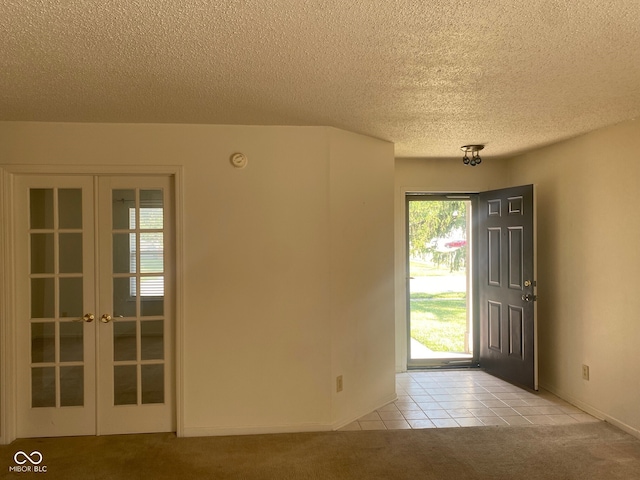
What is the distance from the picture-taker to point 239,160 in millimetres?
3369

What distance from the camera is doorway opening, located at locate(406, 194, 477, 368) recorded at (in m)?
5.19

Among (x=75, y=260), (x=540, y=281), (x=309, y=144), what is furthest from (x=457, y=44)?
(x=540, y=281)

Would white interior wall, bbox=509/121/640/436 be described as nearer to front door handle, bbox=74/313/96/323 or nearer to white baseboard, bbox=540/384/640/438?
white baseboard, bbox=540/384/640/438

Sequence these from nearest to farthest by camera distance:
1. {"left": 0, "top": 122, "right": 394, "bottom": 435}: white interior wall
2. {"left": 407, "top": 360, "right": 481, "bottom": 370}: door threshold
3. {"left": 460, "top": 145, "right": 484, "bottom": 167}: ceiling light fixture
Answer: {"left": 0, "top": 122, "right": 394, "bottom": 435}: white interior wall, {"left": 460, "top": 145, "right": 484, "bottom": 167}: ceiling light fixture, {"left": 407, "top": 360, "right": 481, "bottom": 370}: door threshold

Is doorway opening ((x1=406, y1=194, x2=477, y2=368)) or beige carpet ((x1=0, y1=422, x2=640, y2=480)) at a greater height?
doorway opening ((x1=406, y1=194, x2=477, y2=368))

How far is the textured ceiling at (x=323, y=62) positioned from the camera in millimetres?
1715

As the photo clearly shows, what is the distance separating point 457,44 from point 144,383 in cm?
309

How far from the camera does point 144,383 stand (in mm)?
3395

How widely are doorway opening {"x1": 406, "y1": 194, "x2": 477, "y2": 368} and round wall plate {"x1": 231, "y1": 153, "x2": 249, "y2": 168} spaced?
235 centimetres

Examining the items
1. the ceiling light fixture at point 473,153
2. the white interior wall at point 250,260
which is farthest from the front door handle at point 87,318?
the ceiling light fixture at point 473,153

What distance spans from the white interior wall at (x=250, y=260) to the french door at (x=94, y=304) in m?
0.20

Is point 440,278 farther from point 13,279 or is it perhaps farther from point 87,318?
point 13,279

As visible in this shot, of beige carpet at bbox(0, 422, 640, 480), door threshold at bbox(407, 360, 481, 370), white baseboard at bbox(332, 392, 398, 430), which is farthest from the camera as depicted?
door threshold at bbox(407, 360, 481, 370)

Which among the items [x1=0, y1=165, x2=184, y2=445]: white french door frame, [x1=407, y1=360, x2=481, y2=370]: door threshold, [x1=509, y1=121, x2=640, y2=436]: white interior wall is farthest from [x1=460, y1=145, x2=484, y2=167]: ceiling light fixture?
[x1=0, y1=165, x2=184, y2=445]: white french door frame
